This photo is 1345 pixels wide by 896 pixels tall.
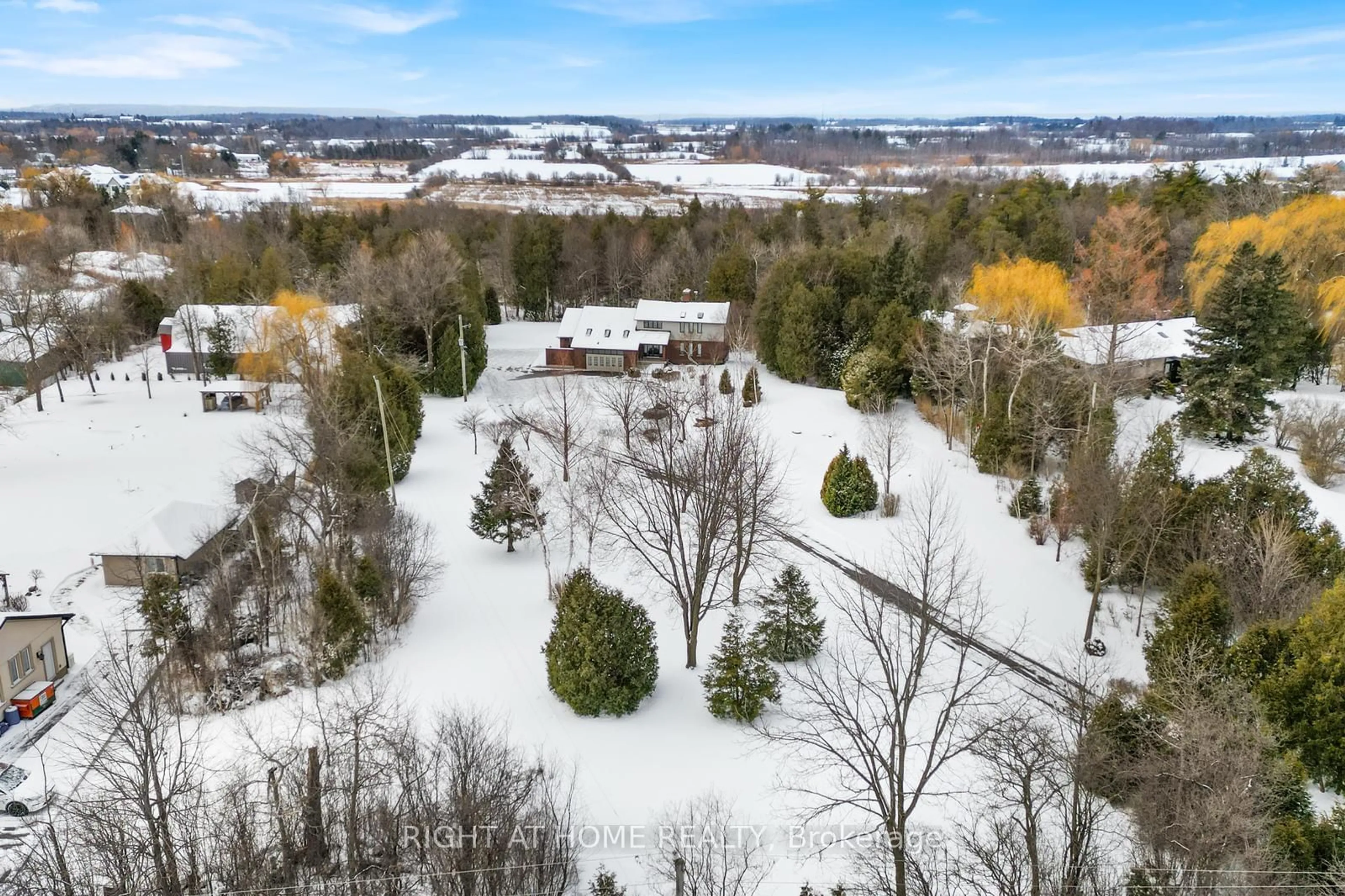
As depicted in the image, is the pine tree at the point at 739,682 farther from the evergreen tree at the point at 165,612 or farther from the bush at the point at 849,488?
the evergreen tree at the point at 165,612

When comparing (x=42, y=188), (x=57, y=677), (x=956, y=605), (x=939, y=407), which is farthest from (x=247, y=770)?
(x=42, y=188)

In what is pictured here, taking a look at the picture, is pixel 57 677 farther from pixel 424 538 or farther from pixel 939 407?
pixel 939 407

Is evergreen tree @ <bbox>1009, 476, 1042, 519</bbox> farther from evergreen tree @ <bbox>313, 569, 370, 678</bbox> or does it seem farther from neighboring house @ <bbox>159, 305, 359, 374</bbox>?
neighboring house @ <bbox>159, 305, 359, 374</bbox>

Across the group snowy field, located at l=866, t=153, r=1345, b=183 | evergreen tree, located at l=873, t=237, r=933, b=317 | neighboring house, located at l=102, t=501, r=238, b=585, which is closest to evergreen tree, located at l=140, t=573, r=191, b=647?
neighboring house, located at l=102, t=501, r=238, b=585

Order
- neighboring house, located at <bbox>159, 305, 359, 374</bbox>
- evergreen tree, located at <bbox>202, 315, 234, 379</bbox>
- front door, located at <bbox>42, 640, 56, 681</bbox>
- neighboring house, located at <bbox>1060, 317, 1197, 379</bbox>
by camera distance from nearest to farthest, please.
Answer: front door, located at <bbox>42, 640, 56, 681</bbox> < neighboring house, located at <bbox>1060, 317, 1197, 379</bbox> < neighboring house, located at <bbox>159, 305, 359, 374</bbox> < evergreen tree, located at <bbox>202, 315, 234, 379</bbox>

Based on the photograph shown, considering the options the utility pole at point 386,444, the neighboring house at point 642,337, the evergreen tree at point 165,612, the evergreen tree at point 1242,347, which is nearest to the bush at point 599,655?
the evergreen tree at point 165,612

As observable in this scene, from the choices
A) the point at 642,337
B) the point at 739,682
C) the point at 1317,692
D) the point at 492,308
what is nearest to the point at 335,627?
the point at 739,682

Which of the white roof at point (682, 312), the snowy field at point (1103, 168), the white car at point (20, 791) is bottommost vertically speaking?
the white car at point (20, 791)
